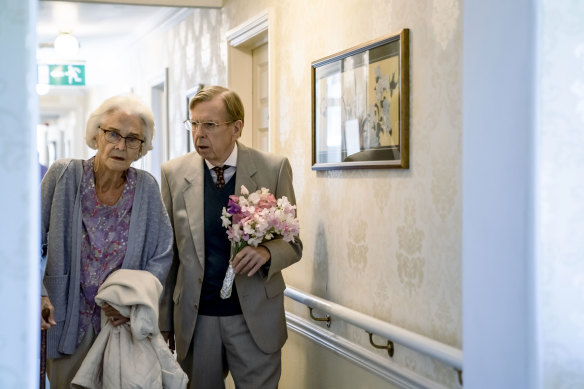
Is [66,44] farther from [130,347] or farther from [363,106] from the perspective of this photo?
[130,347]

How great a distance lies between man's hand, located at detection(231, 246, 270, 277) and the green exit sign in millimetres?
6416

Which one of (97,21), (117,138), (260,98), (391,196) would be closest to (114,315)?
(117,138)

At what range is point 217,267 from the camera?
3.01m

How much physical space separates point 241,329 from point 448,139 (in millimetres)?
1218

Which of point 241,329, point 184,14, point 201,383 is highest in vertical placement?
point 184,14

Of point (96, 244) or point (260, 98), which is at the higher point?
point (260, 98)

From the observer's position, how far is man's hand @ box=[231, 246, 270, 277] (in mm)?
2844

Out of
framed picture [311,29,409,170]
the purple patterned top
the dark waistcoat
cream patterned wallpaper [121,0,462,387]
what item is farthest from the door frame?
the purple patterned top

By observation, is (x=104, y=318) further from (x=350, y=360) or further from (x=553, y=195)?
(x=553, y=195)

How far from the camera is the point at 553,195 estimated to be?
1.83 meters

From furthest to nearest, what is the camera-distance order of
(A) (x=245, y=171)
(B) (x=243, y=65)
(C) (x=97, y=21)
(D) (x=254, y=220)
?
(C) (x=97, y=21) < (B) (x=243, y=65) < (A) (x=245, y=171) < (D) (x=254, y=220)

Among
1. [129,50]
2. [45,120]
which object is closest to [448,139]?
[129,50]

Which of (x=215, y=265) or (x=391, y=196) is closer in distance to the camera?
(x=391, y=196)

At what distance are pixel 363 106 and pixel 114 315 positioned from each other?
136 centimetres
